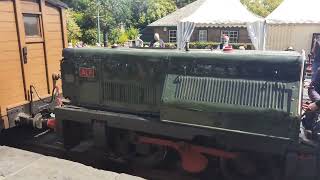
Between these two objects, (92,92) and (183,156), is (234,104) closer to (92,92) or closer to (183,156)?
(183,156)

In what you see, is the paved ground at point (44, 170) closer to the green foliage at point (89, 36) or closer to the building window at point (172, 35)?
the building window at point (172, 35)

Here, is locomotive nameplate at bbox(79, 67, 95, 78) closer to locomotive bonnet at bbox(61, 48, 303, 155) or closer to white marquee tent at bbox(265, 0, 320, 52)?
locomotive bonnet at bbox(61, 48, 303, 155)

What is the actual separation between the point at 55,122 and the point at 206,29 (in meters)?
25.7

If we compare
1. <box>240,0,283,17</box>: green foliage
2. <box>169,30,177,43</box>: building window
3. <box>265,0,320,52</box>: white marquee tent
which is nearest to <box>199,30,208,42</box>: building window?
<box>169,30,177,43</box>: building window

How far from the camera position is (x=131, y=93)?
4.96m

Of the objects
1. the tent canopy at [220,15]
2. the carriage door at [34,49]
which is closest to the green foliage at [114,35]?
the tent canopy at [220,15]

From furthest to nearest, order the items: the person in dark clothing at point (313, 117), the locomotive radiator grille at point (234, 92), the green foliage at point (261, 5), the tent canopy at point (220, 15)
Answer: the green foliage at point (261, 5), the tent canopy at point (220, 15), the person in dark clothing at point (313, 117), the locomotive radiator grille at point (234, 92)

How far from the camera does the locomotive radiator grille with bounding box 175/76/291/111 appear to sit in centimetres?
383

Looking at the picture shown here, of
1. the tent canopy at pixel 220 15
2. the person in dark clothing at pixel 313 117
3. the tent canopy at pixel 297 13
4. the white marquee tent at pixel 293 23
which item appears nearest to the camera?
the person in dark clothing at pixel 313 117

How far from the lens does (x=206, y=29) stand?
29.7m

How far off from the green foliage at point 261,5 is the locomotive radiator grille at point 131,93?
147ft

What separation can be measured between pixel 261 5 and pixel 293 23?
37463 millimetres

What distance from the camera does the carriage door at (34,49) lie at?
6059 mm

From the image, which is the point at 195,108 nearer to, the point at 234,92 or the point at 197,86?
the point at 197,86
